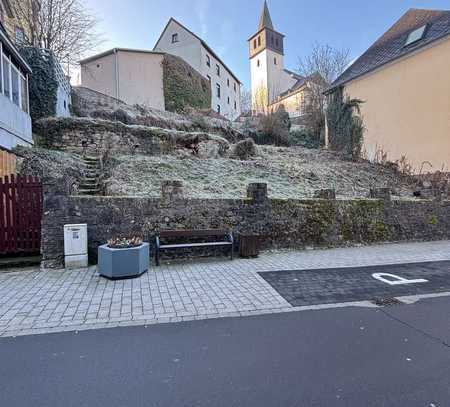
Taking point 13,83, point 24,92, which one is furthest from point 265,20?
point 13,83

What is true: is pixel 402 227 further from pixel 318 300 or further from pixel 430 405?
pixel 430 405

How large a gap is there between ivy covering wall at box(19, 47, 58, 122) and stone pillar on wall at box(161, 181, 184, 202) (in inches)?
387

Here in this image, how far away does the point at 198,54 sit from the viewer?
3353 centimetres

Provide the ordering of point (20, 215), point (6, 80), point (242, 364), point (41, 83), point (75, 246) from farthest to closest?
1. point (41, 83)
2. point (6, 80)
3. point (20, 215)
4. point (75, 246)
5. point (242, 364)

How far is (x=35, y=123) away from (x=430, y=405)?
1539 cm

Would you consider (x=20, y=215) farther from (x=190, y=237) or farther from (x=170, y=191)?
(x=190, y=237)

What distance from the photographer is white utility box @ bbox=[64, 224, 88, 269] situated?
6.55m

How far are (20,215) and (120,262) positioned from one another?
2.75m

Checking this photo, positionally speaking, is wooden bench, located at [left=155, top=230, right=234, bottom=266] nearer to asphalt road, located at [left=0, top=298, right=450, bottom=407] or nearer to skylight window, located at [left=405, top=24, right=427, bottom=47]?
Answer: asphalt road, located at [left=0, top=298, right=450, bottom=407]

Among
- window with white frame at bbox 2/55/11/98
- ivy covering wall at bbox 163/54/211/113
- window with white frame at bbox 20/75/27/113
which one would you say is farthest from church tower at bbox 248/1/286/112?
window with white frame at bbox 2/55/11/98

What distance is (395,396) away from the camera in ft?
8.13

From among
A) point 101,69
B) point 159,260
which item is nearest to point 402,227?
point 159,260

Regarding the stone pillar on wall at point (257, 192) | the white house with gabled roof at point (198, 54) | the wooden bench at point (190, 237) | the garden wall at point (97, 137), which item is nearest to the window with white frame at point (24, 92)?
the garden wall at point (97, 137)

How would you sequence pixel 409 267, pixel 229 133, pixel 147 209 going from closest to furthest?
pixel 409 267 → pixel 147 209 → pixel 229 133
